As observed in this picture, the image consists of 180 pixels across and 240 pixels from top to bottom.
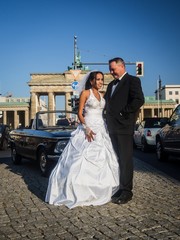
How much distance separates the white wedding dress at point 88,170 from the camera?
489 cm

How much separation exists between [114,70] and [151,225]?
7.96 ft

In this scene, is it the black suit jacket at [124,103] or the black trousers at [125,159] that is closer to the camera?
the black suit jacket at [124,103]

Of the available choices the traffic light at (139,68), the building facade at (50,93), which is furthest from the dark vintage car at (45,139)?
the building facade at (50,93)

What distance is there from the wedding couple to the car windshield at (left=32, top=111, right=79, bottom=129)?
12.0 feet

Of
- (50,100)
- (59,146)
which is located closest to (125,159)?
(59,146)

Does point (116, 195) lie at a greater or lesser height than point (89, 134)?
lesser

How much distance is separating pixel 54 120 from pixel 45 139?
46.8 inches

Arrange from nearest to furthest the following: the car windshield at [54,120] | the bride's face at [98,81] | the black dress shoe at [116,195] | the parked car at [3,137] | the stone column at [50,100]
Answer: the black dress shoe at [116,195], the bride's face at [98,81], the car windshield at [54,120], the parked car at [3,137], the stone column at [50,100]

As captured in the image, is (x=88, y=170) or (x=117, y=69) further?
(x=117, y=69)

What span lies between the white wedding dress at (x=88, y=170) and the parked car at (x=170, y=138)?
4745 mm

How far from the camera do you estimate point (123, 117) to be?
199 inches

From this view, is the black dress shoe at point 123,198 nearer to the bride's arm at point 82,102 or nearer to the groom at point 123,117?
the groom at point 123,117

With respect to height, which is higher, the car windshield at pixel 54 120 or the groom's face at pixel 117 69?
the groom's face at pixel 117 69

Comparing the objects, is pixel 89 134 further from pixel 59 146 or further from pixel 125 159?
pixel 59 146
